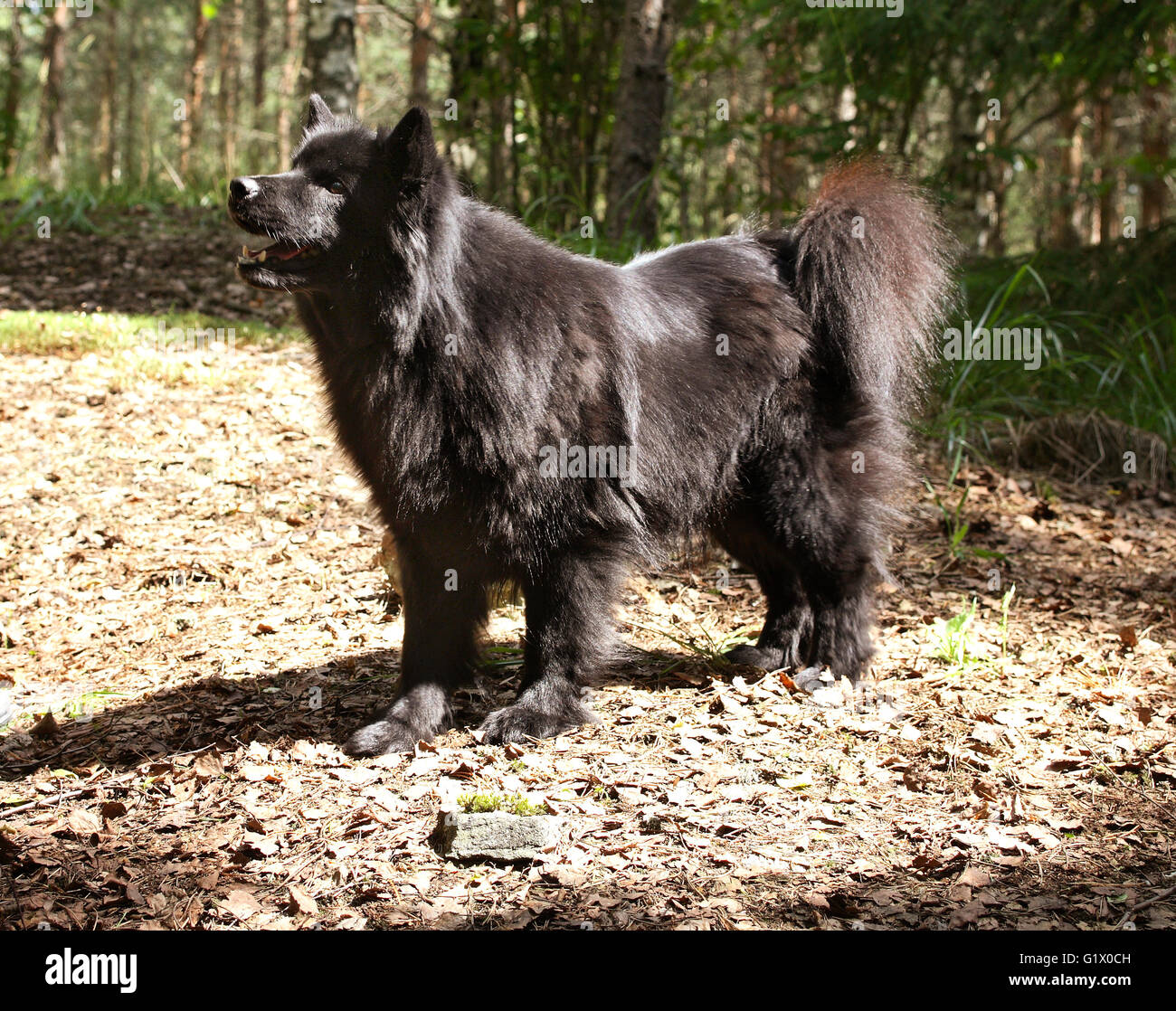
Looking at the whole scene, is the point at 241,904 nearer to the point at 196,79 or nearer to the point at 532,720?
the point at 532,720

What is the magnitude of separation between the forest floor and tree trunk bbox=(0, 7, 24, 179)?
37.5ft

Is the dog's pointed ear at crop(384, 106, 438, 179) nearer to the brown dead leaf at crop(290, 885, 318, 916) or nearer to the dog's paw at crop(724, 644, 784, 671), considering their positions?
the brown dead leaf at crop(290, 885, 318, 916)

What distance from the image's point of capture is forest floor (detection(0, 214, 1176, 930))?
2689 mm

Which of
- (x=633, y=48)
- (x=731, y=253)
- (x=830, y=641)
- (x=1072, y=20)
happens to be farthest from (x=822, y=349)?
(x=1072, y=20)

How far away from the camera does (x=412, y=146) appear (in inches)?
127

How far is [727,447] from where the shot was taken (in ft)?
13.2

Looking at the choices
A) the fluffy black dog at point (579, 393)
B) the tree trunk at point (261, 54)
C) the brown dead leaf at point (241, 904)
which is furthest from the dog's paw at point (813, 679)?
the tree trunk at point (261, 54)

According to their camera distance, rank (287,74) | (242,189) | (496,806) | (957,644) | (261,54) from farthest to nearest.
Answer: (287,74), (261,54), (957,644), (242,189), (496,806)

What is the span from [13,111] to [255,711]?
16458mm

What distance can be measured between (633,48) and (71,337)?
491cm

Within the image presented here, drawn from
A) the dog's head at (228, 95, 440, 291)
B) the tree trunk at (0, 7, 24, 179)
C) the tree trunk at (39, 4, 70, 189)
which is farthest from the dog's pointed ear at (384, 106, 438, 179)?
the tree trunk at (39, 4, 70, 189)

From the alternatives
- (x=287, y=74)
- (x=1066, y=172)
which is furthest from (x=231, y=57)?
(x=1066, y=172)

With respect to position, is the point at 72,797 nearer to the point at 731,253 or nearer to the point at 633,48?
the point at 731,253

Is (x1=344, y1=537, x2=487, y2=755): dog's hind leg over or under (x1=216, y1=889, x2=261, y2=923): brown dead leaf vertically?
over
